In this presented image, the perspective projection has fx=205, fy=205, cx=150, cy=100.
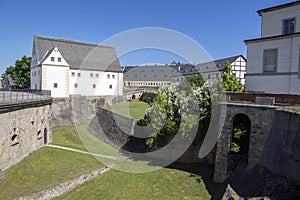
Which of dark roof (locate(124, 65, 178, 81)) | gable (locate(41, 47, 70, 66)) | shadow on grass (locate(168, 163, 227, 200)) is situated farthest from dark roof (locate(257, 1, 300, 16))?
dark roof (locate(124, 65, 178, 81))

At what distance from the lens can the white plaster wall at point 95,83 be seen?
35250 millimetres

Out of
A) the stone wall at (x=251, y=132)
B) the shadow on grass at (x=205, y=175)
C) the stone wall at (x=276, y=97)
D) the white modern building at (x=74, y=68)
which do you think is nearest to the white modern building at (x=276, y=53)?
the stone wall at (x=276, y=97)

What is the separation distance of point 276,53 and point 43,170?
60.2ft

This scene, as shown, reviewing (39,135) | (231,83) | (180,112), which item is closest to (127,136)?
(39,135)

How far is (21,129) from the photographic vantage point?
15602mm

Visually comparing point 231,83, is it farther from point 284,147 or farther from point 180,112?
point 284,147

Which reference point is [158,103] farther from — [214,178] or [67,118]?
[67,118]

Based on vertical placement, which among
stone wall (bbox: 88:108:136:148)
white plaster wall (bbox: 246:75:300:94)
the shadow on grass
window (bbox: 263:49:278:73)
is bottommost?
the shadow on grass

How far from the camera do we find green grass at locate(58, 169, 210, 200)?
11596 mm

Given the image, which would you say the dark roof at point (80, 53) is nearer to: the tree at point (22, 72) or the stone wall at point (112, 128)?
the tree at point (22, 72)

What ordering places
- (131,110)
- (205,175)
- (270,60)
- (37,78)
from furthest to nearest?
(37,78) → (131,110) → (270,60) → (205,175)

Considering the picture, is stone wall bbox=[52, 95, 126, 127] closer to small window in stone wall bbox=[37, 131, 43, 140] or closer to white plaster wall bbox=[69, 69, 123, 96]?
white plaster wall bbox=[69, 69, 123, 96]

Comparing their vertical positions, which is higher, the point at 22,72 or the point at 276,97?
the point at 22,72

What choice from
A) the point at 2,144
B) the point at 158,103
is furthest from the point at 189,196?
the point at 2,144
